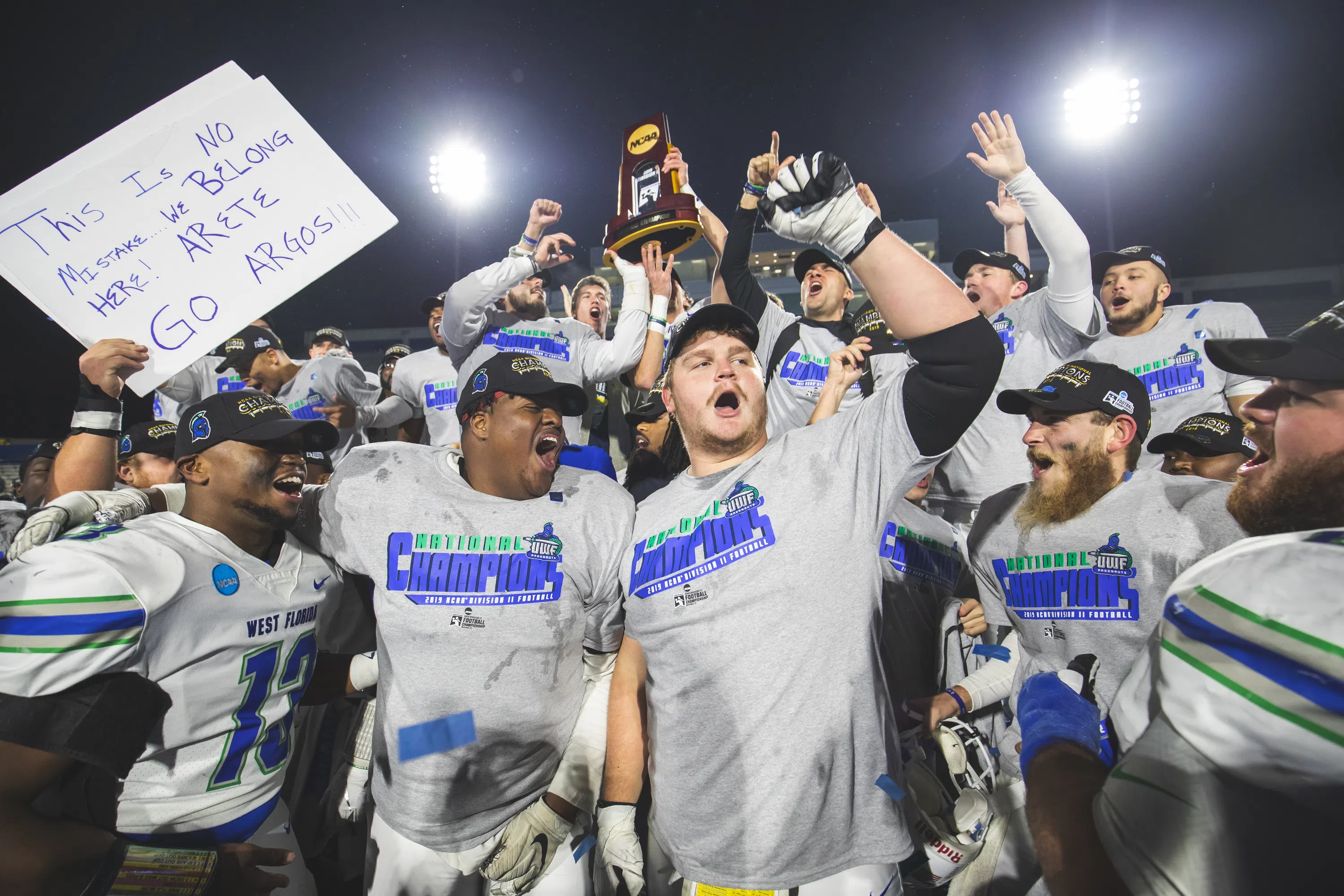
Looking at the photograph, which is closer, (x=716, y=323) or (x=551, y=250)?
(x=716, y=323)

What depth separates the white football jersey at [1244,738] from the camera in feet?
2.79

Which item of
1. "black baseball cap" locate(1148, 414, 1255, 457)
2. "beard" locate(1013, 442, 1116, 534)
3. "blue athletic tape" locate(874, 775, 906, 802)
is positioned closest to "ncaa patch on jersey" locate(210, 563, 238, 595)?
"blue athletic tape" locate(874, 775, 906, 802)

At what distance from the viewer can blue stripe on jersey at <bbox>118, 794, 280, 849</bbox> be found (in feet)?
7.46

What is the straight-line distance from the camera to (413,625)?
2.52 meters

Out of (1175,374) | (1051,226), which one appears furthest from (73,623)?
(1175,374)

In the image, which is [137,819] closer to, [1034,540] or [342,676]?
[342,676]

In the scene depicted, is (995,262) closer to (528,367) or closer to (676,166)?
(676,166)

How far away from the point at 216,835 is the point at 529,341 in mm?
3901

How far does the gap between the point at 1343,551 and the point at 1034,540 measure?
7.10 feet

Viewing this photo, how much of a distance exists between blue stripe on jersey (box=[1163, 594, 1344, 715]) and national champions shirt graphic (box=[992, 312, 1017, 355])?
4225mm

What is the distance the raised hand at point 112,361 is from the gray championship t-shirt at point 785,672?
259 centimetres

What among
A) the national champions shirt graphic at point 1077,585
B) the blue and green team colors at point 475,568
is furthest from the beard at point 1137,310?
the blue and green team colors at point 475,568

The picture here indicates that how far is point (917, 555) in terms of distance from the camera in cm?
338

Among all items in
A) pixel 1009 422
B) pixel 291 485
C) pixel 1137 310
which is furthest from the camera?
pixel 1137 310
